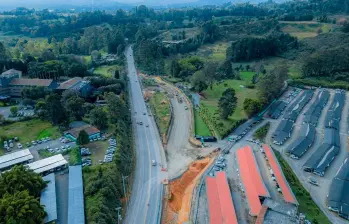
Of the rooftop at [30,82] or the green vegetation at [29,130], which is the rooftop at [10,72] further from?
the green vegetation at [29,130]

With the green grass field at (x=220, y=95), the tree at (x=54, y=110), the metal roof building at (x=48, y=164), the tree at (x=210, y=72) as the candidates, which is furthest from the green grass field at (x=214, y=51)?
the metal roof building at (x=48, y=164)

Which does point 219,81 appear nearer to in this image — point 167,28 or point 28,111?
point 28,111

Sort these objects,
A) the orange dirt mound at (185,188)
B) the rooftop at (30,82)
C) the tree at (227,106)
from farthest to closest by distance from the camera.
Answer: the rooftop at (30,82) < the tree at (227,106) < the orange dirt mound at (185,188)

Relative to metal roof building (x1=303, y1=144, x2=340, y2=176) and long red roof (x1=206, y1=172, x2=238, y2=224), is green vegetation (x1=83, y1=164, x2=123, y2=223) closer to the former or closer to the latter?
long red roof (x1=206, y1=172, x2=238, y2=224)

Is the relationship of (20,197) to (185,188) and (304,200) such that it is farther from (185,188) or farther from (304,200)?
(304,200)

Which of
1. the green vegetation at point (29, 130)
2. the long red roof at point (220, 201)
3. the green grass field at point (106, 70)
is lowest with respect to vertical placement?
the long red roof at point (220, 201)

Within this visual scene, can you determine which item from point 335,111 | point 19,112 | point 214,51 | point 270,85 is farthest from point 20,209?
point 214,51
